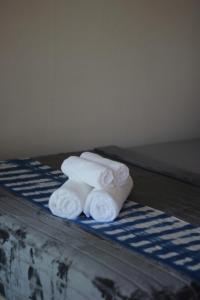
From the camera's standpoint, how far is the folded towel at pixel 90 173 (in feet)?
5.44

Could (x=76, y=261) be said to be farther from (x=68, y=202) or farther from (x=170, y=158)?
(x=170, y=158)

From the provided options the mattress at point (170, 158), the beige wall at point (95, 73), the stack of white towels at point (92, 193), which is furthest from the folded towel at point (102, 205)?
the beige wall at point (95, 73)

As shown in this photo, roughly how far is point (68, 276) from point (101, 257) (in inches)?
4.4

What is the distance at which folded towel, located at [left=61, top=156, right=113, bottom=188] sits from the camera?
5.44 ft

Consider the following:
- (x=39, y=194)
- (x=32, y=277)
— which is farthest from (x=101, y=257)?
(x=39, y=194)

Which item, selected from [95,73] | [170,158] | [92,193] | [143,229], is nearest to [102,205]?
[92,193]

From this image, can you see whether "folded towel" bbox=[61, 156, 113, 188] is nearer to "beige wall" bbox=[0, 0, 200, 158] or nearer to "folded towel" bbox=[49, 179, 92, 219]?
"folded towel" bbox=[49, 179, 92, 219]

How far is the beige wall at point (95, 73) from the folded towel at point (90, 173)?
0.92 m

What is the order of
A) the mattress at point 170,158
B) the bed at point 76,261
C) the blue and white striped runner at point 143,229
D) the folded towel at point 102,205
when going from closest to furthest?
the bed at point 76,261 < the blue and white striped runner at point 143,229 < the folded towel at point 102,205 < the mattress at point 170,158

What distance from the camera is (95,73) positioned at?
2.89 metres

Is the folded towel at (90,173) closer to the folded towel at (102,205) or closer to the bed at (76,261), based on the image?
the folded towel at (102,205)

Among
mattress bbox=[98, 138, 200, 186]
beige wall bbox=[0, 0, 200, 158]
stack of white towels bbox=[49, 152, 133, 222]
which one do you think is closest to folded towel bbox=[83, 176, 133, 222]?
stack of white towels bbox=[49, 152, 133, 222]

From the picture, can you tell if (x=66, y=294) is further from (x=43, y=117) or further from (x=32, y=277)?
(x=43, y=117)

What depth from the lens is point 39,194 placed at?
1.87 metres
